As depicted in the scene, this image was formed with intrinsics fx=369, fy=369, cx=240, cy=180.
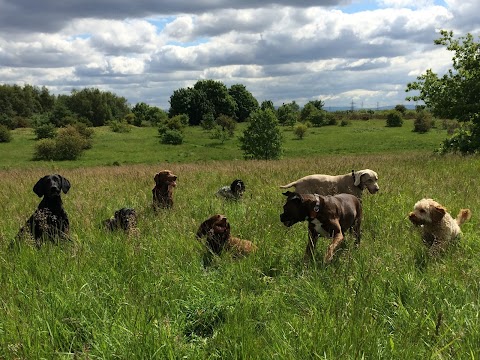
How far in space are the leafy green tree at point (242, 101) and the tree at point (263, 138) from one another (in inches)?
1923

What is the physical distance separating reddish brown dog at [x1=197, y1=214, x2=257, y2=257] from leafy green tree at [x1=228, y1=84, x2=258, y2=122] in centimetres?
7932

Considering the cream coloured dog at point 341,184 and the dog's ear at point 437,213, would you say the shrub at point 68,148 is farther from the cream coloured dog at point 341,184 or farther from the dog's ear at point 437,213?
the dog's ear at point 437,213

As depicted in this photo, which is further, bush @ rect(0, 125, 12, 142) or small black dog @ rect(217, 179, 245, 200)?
bush @ rect(0, 125, 12, 142)

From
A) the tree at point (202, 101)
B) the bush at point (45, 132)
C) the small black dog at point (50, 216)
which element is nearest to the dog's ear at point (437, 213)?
the small black dog at point (50, 216)

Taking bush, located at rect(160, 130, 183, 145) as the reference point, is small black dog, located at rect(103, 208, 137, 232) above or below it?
below

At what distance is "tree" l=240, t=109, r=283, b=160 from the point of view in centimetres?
3416

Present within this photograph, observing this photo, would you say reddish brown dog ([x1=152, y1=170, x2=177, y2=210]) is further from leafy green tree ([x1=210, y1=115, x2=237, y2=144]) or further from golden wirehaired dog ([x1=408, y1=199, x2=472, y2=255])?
leafy green tree ([x1=210, y1=115, x2=237, y2=144])

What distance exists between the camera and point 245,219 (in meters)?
5.86

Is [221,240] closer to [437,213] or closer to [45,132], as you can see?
[437,213]

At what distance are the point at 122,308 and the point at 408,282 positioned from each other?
254 centimetres

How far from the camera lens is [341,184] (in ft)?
24.1

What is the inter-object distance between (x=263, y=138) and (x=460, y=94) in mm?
A: 18977

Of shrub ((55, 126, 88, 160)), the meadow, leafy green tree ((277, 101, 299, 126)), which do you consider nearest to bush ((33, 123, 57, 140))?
shrub ((55, 126, 88, 160))

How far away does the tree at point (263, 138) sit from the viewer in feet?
112
